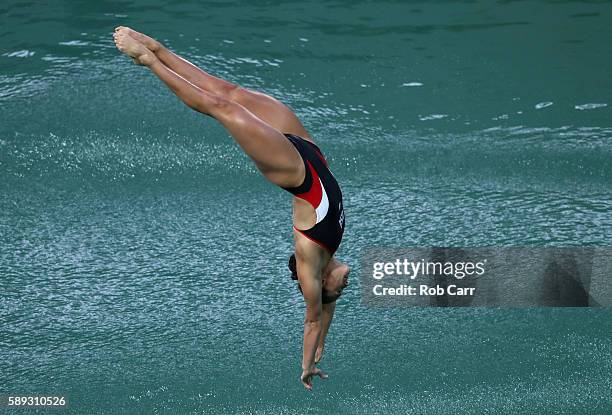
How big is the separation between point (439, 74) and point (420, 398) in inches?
129

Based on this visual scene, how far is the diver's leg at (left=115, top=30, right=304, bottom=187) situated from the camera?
14.1ft

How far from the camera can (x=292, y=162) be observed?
14.4 feet

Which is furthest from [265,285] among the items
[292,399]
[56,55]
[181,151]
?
[56,55]

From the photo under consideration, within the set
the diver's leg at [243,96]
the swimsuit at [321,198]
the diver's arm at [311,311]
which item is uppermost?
the diver's leg at [243,96]

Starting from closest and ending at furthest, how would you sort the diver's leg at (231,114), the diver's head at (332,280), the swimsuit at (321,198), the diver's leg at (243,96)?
the diver's leg at (231,114) < the swimsuit at (321,198) < the diver's head at (332,280) < the diver's leg at (243,96)

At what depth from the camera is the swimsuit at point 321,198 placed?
14.7 feet

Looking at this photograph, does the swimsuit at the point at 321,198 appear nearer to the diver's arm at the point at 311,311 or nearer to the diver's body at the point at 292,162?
the diver's body at the point at 292,162

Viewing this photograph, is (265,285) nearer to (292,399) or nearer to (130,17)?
(292,399)

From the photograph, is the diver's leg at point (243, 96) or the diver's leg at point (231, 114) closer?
the diver's leg at point (231, 114)

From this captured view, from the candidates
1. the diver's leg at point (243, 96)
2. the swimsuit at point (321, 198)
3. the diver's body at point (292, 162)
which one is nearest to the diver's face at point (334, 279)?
the diver's body at point (292, 162)

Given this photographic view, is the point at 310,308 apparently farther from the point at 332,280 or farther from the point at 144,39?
the point at 144,39

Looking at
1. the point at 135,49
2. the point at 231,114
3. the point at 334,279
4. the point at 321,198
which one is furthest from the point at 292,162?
the point at 135,49

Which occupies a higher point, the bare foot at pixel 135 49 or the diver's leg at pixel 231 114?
the bare foot at pixel 135 49

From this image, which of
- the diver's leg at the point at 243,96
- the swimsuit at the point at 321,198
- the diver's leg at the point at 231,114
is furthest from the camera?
the diver's leg at the point at 243,96
